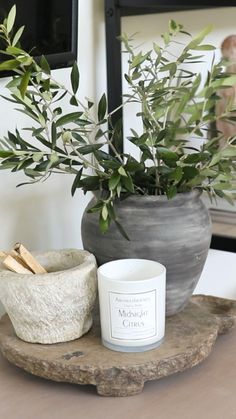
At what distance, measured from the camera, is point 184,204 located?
706 mm

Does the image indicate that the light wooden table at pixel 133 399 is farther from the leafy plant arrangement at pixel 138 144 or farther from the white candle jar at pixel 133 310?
the leafy plant arrangement at pixel 138 144

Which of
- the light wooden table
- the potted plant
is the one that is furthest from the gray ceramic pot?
the light wooden table

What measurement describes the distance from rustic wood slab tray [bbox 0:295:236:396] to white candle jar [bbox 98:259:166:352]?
11 millimetres

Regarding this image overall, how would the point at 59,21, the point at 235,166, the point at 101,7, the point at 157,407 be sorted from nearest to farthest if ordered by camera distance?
1. the point at 157,407
2. the point at 235,166
3. the point at 59,21
4. the point at 101,7

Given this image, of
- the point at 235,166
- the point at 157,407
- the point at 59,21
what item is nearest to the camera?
the point at 157,407

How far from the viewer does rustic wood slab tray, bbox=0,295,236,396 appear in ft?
2.06

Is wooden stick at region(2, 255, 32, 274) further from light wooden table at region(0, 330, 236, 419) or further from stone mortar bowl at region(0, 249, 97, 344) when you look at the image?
light wooden table at region(0, 330, 236, 419)

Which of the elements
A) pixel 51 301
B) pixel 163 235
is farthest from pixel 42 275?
pixel 163 235

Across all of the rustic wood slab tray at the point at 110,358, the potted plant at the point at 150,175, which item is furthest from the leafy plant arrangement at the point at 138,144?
the rustic wood slab tray at the point at 110,358

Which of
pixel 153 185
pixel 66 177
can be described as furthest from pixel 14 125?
pixel 153 185

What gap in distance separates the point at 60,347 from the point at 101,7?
52 centimetres

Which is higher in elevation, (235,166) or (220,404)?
(235,166)

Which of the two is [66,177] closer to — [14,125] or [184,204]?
[14,125]

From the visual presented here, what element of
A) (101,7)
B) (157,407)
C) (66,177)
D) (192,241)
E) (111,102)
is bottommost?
(157,407)
